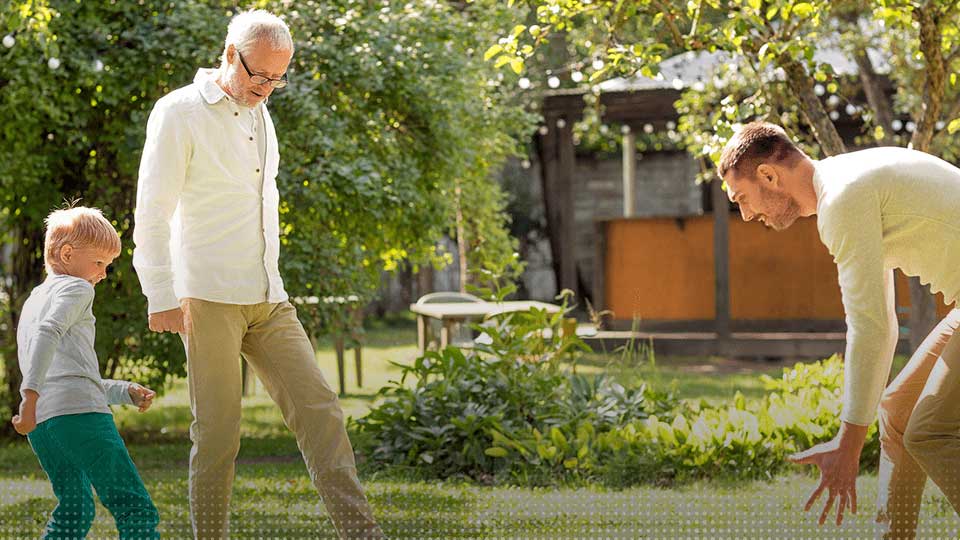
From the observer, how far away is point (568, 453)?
6375 mm

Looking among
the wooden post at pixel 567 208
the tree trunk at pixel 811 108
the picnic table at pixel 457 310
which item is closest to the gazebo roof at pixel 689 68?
the wooden post at pixel 567 208

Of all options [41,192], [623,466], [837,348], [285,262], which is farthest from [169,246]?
[837,348]

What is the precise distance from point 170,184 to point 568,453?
3.07m

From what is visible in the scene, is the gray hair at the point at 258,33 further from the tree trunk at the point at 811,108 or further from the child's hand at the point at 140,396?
the tree trunk at the point at 811,108

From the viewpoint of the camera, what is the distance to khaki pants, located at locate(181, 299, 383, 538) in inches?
156

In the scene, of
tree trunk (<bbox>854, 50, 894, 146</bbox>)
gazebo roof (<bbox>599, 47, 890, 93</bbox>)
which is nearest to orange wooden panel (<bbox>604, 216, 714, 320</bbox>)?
gazebo roof (<bbox>599, 47, 890, 93</bbox>)

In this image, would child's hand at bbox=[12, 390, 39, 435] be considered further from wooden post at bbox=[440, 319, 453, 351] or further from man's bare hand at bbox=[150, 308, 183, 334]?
wooden post at bbox=[440, 319, 453, 351]

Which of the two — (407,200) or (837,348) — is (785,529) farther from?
(837,348)

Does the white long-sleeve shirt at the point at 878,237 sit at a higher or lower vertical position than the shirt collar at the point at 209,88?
lower

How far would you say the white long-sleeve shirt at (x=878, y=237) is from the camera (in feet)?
10.7

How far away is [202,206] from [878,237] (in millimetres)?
2017

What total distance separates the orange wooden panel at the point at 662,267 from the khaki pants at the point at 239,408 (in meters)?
11.5
